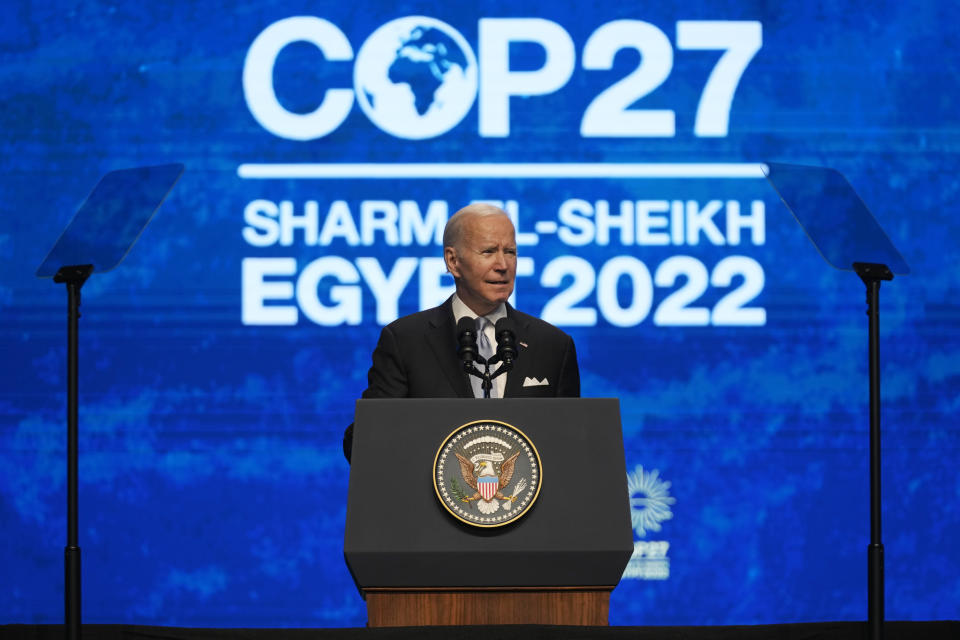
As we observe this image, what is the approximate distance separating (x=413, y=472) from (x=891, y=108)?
129 inches

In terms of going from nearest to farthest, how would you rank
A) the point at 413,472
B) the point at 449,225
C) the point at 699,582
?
1. the point at 413,472
2. the point at 449,225
3. the point at 699,582

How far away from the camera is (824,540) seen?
4.09 metres

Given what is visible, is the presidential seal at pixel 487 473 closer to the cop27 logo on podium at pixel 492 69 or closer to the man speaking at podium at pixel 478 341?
Result: the man speaking at podium at pixel 478 341

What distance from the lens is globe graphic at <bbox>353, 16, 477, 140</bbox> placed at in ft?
→ 13.7

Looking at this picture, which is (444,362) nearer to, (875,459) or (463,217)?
(463,217)

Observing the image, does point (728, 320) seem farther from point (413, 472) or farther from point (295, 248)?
point (413, 472)

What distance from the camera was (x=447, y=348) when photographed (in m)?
2.32

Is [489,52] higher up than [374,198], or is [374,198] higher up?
[489,52]

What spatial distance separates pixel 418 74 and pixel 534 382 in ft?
7.42

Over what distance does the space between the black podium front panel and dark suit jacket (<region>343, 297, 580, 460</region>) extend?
520 mm

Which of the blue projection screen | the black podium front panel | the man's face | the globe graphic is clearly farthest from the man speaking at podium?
the globe graphic

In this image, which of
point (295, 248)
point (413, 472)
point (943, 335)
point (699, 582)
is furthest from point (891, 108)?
point (413, 472)

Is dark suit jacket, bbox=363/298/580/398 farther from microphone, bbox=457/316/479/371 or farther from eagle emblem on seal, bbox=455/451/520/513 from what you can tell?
eagle emblem on seal, bbox=455/451/520/513

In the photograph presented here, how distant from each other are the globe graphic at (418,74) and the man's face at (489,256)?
6.44ft
